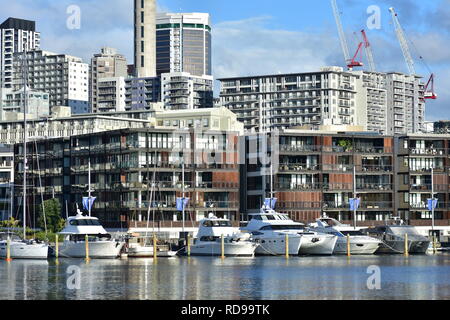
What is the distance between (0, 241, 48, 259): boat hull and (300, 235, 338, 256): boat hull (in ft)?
111

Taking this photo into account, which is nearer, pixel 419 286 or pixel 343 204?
pixel 419 286

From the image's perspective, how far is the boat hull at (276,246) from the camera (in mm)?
144000

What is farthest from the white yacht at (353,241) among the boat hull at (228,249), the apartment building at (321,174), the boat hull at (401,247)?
the apartment building at (321,174)

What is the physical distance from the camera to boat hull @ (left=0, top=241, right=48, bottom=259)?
134500 mm

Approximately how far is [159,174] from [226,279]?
3051 inches

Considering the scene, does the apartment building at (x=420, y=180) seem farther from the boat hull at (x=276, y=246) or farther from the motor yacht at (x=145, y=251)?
the motor yacht at (x=145, y=251)

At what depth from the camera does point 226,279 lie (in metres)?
105

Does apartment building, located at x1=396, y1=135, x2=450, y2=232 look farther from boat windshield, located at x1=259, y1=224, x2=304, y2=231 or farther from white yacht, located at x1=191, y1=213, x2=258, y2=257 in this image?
white yacht, located at x1=191, y1=213, x2=258, y2=257

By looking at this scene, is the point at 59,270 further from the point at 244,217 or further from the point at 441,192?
the point at 441,192

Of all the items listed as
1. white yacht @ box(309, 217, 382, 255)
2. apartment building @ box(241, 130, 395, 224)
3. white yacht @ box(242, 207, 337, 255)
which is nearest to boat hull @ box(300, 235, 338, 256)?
white yacht @ box(242, 207, 337, 255)

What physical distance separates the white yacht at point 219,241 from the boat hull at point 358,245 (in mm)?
13961
